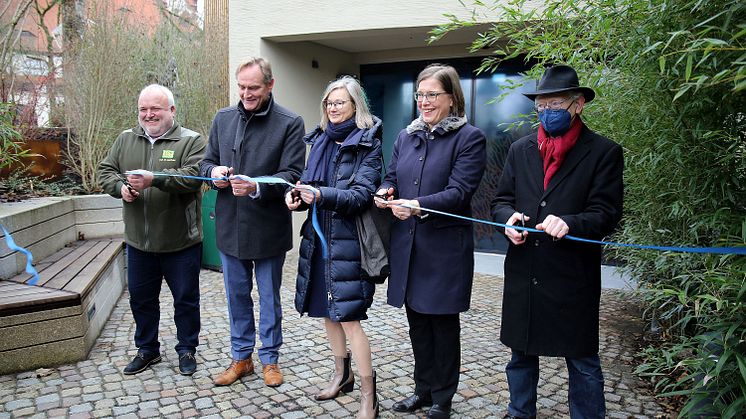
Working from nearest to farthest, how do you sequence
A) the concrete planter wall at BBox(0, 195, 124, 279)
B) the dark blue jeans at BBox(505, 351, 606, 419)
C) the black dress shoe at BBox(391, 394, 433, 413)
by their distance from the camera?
the dark blue jeans at BBox(505, 351, 606, 419)
the black dress shoe at BBox(391, 394, 433, 413)
the concrete planter wall at BBox(0, 195, 124, 279)

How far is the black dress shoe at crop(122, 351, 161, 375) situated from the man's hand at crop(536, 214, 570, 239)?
9.65 feet

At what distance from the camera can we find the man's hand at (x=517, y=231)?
2811mm

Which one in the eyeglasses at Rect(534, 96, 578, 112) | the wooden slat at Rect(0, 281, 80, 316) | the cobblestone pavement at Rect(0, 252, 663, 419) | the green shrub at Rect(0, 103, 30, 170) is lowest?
the cobblestone pavement at Rect(0, 252, 663, 419)

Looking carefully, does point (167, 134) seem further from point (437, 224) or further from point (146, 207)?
point (437, 224)

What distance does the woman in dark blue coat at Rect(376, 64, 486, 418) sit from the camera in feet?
10.1

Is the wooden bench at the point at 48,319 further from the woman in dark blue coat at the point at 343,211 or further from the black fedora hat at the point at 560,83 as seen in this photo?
the black fedora hat at the point at 560,83

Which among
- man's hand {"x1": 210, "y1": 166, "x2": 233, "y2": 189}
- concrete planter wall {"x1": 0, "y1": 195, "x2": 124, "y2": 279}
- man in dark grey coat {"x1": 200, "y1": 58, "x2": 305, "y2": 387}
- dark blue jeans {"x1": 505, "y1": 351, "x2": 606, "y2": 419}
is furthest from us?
concrete planter wall {"x1": 0, "y1": 195, "x2": 124, "y2": 279}

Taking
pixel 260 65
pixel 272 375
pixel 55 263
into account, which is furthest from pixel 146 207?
pixel 55 263

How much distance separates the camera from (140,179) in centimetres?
365

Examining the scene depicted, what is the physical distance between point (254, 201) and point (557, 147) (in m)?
1.84

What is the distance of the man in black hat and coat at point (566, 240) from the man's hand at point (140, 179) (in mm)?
2202

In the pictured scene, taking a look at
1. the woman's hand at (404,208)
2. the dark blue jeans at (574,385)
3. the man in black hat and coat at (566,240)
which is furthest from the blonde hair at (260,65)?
the dark blue jeans at (574,385)

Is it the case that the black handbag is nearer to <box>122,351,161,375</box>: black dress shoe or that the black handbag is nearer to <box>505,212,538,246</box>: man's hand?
<box>505,212,538,246</box>: man's hand

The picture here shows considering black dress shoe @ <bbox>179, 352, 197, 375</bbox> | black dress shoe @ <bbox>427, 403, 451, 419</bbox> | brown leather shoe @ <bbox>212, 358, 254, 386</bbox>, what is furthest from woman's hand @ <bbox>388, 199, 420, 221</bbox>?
black dress shoe @ <bbox>179, 352, 197, 375</bbox>
